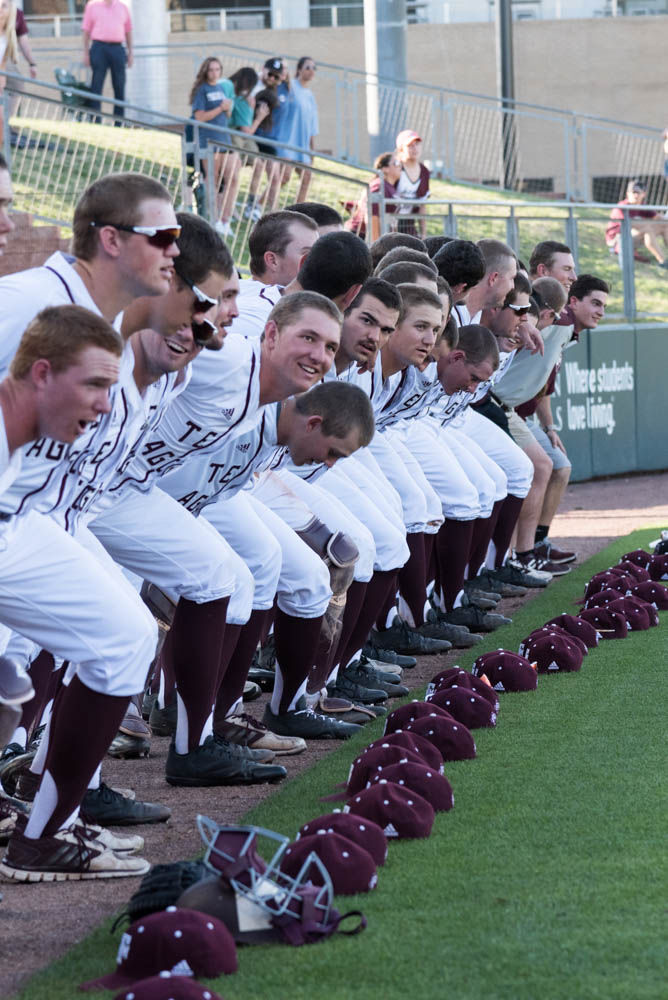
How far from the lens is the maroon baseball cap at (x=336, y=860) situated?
138 inches

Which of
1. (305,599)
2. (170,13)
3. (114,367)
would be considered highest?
(170,13)

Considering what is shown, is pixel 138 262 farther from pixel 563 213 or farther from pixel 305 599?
pixel 563 213

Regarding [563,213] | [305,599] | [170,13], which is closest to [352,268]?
[305,599]

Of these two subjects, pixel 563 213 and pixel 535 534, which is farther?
pixel 563 213

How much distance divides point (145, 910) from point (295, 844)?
1.40ft

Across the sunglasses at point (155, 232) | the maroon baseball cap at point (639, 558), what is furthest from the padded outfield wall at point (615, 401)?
the sunglasses at point (155, 232)

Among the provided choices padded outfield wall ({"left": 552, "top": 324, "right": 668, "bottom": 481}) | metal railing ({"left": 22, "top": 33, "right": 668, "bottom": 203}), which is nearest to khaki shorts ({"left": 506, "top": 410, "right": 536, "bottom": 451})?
padded outfield wall ({"left": 552, "top": 324, "right": 668, "bottom": 481})

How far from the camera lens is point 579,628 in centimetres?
709

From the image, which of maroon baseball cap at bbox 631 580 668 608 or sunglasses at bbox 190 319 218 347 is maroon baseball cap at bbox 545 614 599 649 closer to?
maroon baseball cap at bbox 631 580 668 608

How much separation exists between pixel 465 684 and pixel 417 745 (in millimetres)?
1101

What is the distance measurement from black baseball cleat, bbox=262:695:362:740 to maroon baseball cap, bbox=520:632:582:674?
1198 mm

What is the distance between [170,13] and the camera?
30844 mm

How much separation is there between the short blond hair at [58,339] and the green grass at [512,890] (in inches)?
53.7

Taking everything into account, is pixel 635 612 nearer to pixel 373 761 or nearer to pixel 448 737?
pixel 448 737
